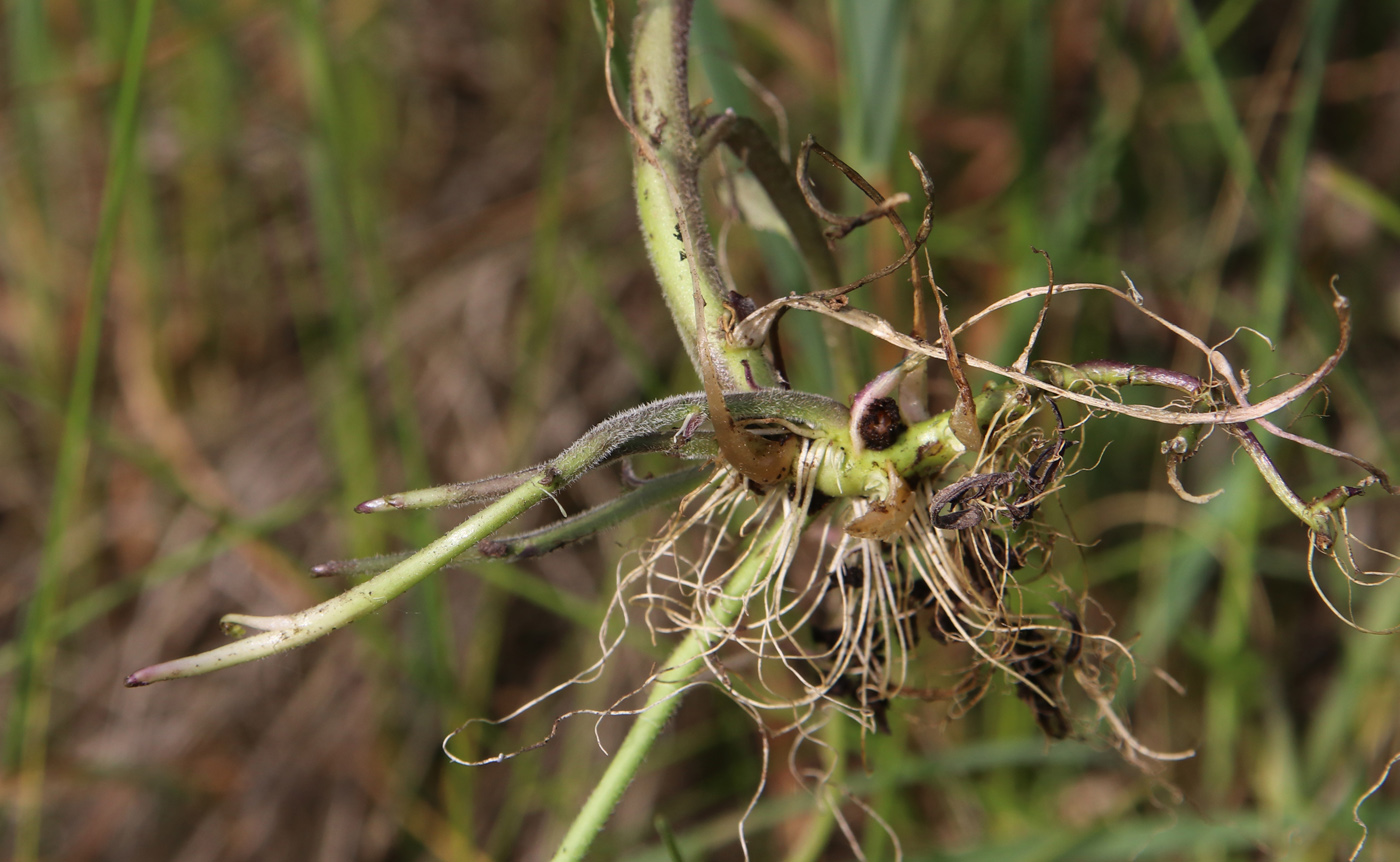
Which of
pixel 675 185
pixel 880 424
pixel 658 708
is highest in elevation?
pixel 675 185

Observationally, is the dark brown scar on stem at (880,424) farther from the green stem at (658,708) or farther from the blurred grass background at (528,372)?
the blurred grass background at (528,372)

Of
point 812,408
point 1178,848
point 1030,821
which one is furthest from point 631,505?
point 1030,821

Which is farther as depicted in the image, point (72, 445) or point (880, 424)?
point (72, 445)

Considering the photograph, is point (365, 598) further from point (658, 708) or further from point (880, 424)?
point (880, 424)

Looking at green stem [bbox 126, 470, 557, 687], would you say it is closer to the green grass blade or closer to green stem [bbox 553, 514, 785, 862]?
green stem [bbox 553, 514, 785, 862]

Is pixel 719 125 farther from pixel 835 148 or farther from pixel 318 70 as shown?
pixel 835 148

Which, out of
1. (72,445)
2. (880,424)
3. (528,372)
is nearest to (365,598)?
(880,424)
